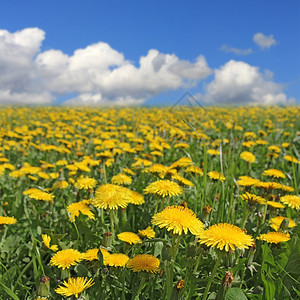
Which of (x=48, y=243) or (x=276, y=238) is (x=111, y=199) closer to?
(x=48, y=243)

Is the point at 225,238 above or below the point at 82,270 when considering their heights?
above

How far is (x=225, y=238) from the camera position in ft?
3.03

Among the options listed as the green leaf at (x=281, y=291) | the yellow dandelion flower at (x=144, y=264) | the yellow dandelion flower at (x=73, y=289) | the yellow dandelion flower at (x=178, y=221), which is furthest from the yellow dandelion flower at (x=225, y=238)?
the yellow dandelion flower at (x=73, y=289)

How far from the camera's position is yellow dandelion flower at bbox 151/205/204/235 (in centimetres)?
98

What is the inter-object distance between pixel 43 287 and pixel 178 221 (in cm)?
60

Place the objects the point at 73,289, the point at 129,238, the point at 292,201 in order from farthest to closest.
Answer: the point at 292,201, the point at 129,238, the point at 73,289

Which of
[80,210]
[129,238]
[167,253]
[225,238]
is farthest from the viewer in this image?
[80,210]

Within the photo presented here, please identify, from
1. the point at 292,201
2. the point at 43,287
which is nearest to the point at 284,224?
the point at 292,201

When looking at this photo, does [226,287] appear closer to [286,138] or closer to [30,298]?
[30,298]

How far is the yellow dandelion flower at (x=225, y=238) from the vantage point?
2.98ft

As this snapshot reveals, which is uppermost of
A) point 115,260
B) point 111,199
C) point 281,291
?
point 111,199

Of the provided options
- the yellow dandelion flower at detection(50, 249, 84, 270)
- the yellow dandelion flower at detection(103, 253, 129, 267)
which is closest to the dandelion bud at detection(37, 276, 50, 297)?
the yellow dandelion flower at detection(50, 249, 84, 270)

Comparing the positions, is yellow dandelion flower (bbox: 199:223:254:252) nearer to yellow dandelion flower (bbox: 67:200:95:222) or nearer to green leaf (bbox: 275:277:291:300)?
green leaf (bbox: 275:277:291:300)

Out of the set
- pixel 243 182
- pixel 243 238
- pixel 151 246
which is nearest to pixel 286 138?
pixel 243 182
